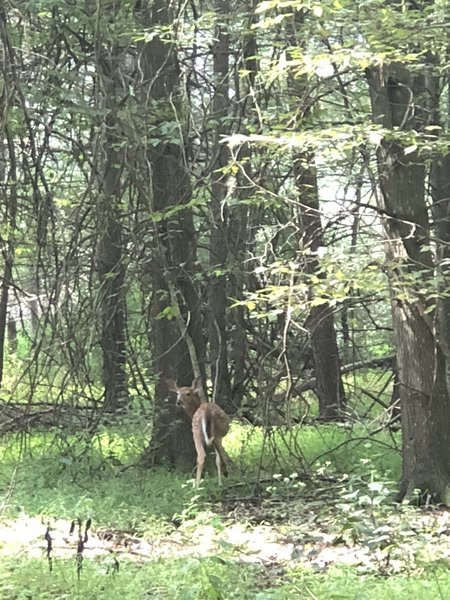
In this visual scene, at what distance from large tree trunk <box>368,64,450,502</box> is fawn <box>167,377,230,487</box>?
143 cm

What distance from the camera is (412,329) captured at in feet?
19.6

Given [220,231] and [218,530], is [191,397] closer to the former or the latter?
[220,231]

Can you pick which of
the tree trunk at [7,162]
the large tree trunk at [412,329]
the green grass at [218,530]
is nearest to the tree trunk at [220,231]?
the green grass at [218,530]

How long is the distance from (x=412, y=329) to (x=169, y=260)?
7.39 feet

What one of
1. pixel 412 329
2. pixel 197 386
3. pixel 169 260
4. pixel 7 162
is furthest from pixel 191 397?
pixel 7 162

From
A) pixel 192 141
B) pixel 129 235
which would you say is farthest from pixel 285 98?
pixel 129 235

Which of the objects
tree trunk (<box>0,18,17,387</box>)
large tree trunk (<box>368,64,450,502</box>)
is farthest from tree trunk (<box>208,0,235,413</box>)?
tree trunk (<box>0,18,17,387</box>)

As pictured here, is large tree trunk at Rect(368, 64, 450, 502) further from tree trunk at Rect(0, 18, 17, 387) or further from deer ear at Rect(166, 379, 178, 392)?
tree trunk at Rect(0, 18, 17, 387)

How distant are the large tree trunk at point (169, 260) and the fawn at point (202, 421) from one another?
0.24m

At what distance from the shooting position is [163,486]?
6.68 m

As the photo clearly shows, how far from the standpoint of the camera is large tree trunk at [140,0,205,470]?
6.73 metres

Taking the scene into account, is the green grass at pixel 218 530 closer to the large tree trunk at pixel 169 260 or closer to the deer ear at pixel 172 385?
the large tree trunk at pixel 169 260

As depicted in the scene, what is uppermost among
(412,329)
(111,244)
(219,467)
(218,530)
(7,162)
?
(7,162)

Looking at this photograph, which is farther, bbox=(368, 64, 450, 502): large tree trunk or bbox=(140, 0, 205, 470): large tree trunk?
bbox=(140, 0, 205, 470): large tree trunk
